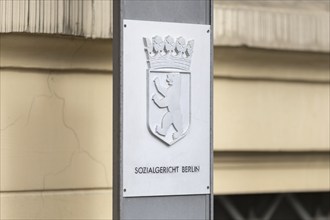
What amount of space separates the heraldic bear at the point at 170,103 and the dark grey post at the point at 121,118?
17 cm

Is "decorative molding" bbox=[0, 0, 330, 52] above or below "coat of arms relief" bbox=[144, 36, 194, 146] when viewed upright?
above

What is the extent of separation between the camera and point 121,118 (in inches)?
121

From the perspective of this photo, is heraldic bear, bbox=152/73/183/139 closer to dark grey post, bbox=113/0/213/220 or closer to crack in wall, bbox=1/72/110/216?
dark grey post, bbox=113/0/213/220

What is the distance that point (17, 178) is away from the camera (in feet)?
12.1

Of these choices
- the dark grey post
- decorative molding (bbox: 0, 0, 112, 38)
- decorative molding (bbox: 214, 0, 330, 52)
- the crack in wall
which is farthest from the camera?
decorative molding (bbox: 214, 0, 330, 52)

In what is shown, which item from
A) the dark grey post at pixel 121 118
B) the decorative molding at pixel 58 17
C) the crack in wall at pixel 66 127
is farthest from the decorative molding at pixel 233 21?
the dark grey post at pixel 121 118

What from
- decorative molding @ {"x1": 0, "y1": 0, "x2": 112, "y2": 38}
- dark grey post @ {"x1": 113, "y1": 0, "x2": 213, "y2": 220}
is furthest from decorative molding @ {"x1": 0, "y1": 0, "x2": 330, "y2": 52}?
dark grey post @ {"x1": 113, "y1": 0, "x2": 213, "y2": 220}

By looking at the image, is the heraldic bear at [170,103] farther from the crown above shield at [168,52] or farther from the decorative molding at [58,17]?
the decorative molding at [58,17]

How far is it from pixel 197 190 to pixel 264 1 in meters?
1.54

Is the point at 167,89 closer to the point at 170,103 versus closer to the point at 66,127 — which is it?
the point at 170,103

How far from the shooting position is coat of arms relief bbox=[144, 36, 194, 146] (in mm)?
3133

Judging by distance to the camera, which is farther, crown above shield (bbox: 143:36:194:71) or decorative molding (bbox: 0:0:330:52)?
decorative molding (bbox: 0:0:330:52)

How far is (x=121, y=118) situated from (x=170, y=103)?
22cm

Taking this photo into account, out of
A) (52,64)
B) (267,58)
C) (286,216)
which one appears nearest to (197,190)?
(52,64)
